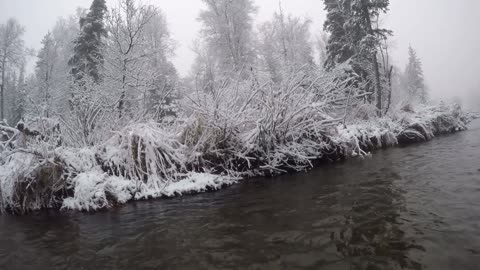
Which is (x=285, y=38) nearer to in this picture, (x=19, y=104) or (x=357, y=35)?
(x=357, y=35)

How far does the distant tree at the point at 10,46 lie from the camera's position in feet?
80.9

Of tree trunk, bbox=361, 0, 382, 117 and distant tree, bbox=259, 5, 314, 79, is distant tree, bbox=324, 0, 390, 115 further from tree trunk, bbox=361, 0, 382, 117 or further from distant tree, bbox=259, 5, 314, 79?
distant tree, bbox=259, 5, 314, 79

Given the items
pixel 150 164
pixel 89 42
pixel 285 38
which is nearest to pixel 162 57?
pixel 89 42

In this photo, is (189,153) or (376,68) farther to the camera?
(376,68)

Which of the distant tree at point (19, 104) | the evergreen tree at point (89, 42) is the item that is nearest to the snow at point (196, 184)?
the evergreen tree at point (89, 42)

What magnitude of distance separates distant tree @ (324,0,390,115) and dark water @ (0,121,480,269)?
11.8 metres

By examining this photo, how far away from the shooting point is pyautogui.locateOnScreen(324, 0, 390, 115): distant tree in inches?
612

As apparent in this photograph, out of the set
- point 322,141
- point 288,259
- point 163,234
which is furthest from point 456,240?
point 322,141

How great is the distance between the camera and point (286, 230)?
10.8 feet

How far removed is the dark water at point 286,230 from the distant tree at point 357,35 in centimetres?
1176

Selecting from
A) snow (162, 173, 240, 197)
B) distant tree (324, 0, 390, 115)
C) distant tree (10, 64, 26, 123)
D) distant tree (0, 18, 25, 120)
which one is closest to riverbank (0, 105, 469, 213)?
snow (162, 173, 240, 197)

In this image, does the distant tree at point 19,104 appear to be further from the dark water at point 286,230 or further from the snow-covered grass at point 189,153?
the dark water at point 286,230

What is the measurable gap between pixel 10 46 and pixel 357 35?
30.8 m

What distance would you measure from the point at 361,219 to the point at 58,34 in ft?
106
